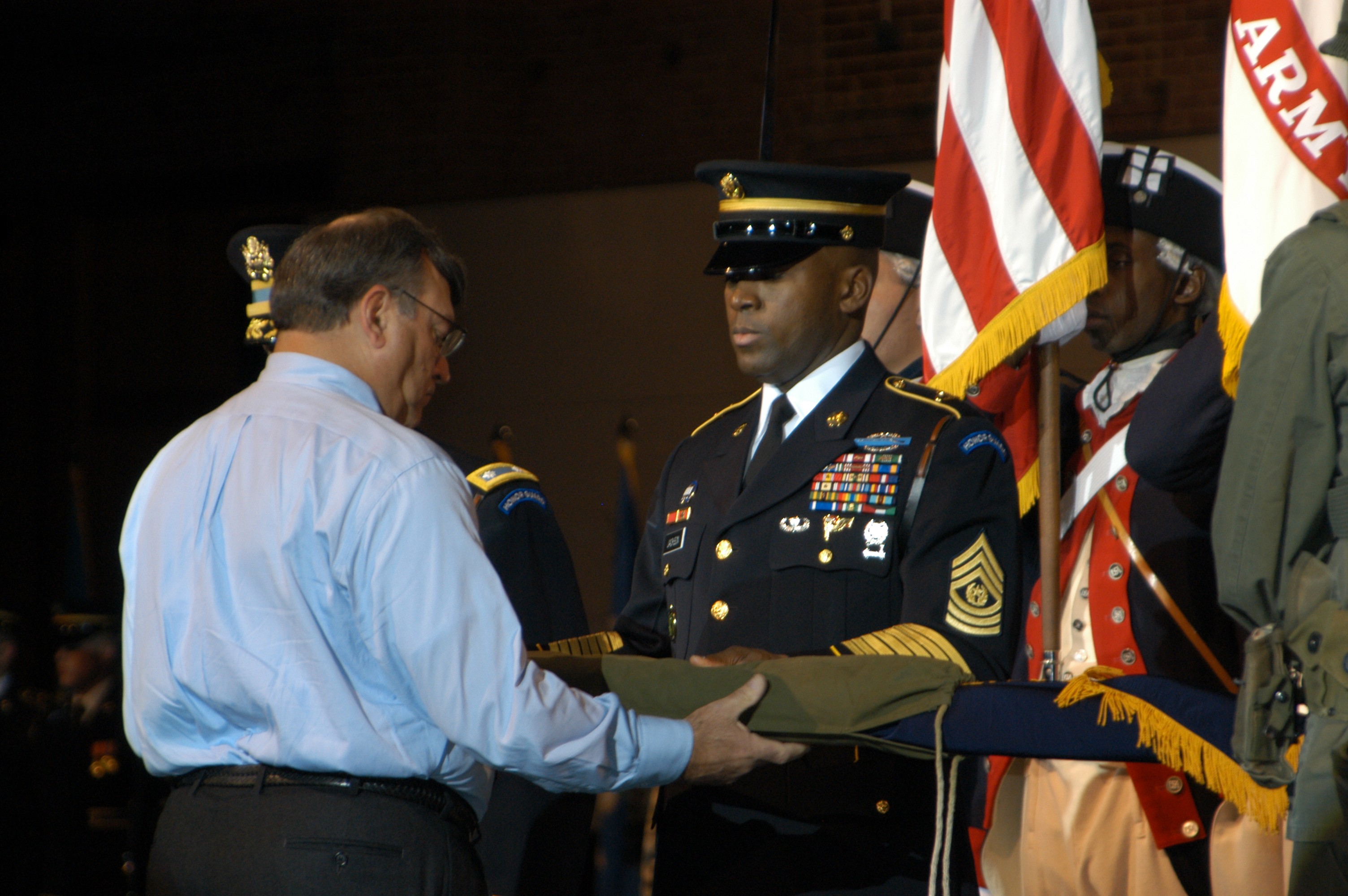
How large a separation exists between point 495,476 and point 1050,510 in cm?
99

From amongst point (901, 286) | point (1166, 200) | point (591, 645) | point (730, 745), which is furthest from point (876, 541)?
point (901, 286)

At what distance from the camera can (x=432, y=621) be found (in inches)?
63.7

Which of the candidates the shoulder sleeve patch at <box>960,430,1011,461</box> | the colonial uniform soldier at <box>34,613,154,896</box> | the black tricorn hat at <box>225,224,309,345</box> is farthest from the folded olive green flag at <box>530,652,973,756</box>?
the colonial uniform soldier at <box>34,613,154,896</box>

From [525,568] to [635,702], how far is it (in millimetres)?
694

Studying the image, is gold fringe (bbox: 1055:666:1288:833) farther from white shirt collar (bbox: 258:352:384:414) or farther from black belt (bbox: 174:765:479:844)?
white shirt collar (bbox: 258:352:384:414)

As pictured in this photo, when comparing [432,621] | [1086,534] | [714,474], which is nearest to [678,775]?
[432,621]

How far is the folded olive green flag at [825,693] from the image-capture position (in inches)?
69.1

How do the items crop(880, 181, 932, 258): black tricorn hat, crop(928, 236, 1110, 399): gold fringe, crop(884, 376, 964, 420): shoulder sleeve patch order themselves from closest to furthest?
crop(884, 376, 964, 420): shoulder sleeve patch < crop(928, 236, 1110, 399): gold fringe < crop(880, 181, 932, 258): black tricorn hat

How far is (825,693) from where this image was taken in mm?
1782

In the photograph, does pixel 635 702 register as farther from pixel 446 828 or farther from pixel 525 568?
pixel 525 568

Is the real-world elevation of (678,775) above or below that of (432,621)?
below

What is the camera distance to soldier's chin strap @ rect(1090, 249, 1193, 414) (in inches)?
109

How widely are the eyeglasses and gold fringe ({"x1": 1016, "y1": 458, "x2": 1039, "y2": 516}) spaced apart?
1245mm

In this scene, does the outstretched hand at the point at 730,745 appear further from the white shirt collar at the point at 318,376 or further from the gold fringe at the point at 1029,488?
the gold fringe at the point at 1029,488
